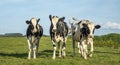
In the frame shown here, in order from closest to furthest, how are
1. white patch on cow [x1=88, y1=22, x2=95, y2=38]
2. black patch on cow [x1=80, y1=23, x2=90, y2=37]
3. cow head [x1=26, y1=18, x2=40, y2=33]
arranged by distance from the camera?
white patch on cow [x1=88, y1=22, x2=95, y2=38], black patch on cow [x1=80, y1=23, x2=90, y2=37], cow head [x1=26, y1=18, x2=40, y2=33]

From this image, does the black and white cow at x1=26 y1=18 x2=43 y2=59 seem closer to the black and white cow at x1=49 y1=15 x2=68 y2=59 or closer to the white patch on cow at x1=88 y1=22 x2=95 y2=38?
the black and white cow at x1=49 y1=15 x2=68 y2=59

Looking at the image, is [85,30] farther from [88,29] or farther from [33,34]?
[33,34]

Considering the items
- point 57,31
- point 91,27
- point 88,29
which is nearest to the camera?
point 88,29

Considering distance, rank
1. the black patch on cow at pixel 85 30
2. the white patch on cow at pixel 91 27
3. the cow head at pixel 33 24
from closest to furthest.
A: the white patch on cow at pixel 91 27, the black patch on cow at pixel 85 30, the cow head at pixel 33 24

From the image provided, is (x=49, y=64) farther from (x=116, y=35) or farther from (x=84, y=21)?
(x=116, y=35)

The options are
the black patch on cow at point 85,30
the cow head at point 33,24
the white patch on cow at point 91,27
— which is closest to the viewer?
the white patch on cow at point 91,27

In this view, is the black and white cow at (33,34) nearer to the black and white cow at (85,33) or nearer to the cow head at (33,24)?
the cow head at (33,24)

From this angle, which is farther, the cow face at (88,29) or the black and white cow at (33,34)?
the black and white cow at (33,34)

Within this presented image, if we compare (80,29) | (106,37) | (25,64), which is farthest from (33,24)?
(106,37)

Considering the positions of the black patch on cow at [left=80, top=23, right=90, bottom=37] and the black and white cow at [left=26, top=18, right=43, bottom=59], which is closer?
the black patch on cow at [left=80, top=23, right=90, bottom=37]

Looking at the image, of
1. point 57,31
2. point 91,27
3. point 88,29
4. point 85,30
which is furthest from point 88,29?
point 57,31

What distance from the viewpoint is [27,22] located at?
27609 millimetres

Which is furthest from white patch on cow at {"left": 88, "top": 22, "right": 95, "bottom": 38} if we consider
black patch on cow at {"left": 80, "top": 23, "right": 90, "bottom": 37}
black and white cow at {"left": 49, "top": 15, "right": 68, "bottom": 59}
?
black and white cow at {"left": 49, "top": 15, "right": 68, "bottom": 59}

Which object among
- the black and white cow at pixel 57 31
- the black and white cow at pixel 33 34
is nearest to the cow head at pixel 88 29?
the black and white cow at pixel 57 31
